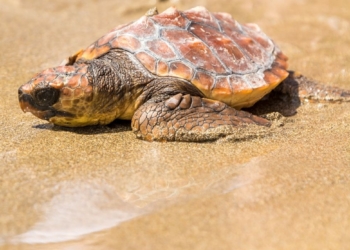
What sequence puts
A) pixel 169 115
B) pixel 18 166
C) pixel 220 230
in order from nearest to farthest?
pixel 220 230 < pixel 18 166 < pixel 169 115

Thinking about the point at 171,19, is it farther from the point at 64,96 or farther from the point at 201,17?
the point at 64,96

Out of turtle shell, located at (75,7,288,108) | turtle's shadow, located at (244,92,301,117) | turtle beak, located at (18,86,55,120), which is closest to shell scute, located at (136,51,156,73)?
turtle shell, located at (75,7,288,108)

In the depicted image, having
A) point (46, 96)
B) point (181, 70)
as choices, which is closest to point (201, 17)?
point (181, 70)

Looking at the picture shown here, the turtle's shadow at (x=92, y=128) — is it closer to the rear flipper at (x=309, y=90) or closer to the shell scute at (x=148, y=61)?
the shell scute at (x=148, y=61)

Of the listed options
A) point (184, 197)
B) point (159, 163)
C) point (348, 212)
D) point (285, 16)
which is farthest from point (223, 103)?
point (285, 16)

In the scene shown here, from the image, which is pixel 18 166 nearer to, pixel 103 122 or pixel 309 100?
pixel 103 122

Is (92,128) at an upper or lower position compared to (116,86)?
lower

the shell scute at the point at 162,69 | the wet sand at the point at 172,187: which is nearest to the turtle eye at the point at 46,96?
the wet sand at the point at 172,187

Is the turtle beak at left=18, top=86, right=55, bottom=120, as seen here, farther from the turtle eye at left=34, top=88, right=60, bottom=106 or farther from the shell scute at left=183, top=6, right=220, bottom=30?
the shell scute at left=183, top=6, right=220, bottom=30
